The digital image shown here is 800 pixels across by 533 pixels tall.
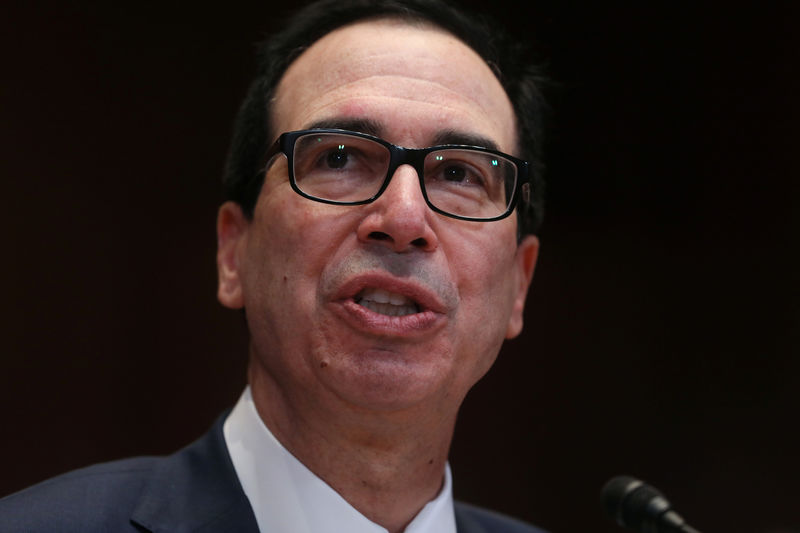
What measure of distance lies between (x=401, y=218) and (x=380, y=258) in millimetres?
73

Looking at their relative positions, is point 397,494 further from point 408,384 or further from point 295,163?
point 295,163

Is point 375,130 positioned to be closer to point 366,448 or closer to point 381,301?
point 381,301

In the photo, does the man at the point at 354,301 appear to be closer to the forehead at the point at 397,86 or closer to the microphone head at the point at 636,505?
the forehead at the point at 397,86

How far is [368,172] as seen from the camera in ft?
4.89

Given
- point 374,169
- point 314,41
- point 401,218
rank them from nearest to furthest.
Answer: point 401,218
point 374,169
point 314,41

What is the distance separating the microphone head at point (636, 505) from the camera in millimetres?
1475

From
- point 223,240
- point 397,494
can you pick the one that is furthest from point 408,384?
point 223,240

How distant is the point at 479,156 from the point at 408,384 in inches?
16.5

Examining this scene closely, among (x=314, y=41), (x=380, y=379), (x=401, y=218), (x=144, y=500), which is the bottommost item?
(x=144, y=500)

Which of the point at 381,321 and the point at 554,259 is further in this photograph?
the point at 554,259

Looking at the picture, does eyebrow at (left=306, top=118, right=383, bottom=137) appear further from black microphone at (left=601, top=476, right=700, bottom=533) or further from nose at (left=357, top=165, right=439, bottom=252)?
black microphone at (left=601, top=476, right=700, bottom=533)

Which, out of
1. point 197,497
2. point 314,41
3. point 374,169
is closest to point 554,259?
point 314,41

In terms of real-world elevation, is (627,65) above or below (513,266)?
above

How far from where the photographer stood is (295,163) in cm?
152
